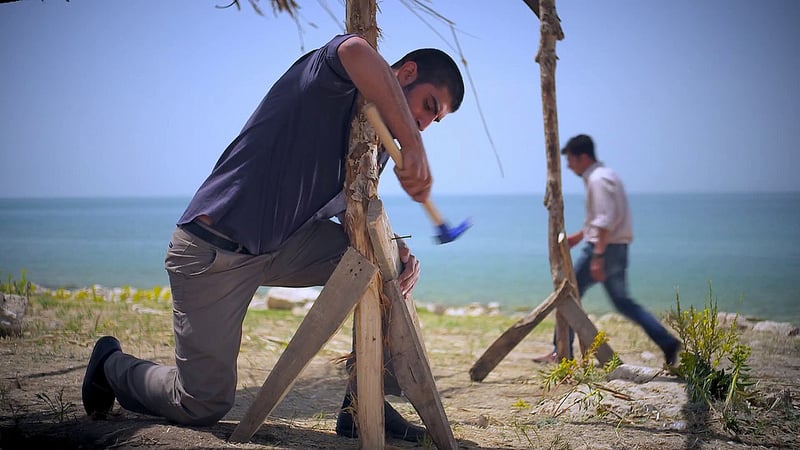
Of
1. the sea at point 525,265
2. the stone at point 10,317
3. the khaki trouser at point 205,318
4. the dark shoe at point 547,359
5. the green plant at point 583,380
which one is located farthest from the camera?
the sea at point 525,265

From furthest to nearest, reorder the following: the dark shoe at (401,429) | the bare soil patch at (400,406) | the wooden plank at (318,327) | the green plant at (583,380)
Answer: the green plant at (583,380), the dark shoe at (401,429), the bare soil patch at (400,406), the wooden plank at (318,327)

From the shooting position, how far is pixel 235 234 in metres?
2.74

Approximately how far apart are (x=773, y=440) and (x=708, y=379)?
43 centimetres

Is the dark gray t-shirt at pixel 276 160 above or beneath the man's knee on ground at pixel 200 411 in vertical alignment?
above

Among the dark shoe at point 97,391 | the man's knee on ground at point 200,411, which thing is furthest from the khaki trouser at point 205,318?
the dark shoe at point 97,391

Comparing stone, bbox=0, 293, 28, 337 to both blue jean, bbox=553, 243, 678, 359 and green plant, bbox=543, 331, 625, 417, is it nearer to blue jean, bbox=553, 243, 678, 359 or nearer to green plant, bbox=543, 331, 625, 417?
green plant, bbox=543, 331, 625, 417

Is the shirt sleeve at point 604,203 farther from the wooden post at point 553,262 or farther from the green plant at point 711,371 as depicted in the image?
the green plant at point 711,371

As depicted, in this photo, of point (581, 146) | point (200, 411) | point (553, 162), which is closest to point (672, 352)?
point (553, 162)

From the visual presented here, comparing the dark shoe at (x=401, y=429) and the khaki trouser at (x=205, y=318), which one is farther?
the dark shoe at (x=401, y=429)

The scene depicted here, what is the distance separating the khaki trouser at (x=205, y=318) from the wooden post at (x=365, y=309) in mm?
311

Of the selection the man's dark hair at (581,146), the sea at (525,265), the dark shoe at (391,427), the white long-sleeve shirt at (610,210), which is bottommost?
the sea at (525,265)

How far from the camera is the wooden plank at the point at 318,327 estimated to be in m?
2.66

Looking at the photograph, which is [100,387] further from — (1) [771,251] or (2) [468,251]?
(2) [468,251]

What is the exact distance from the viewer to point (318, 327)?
2701mm
